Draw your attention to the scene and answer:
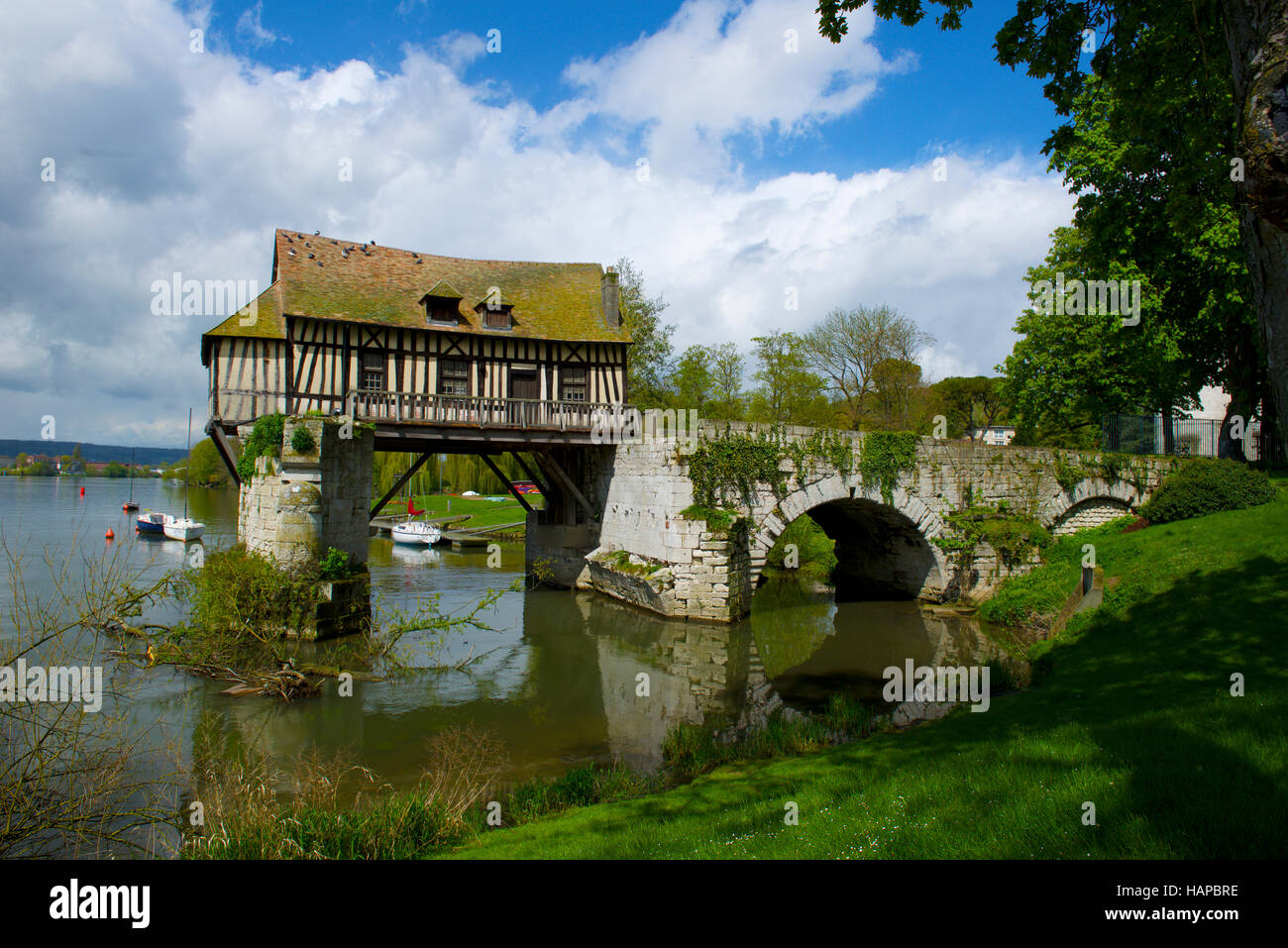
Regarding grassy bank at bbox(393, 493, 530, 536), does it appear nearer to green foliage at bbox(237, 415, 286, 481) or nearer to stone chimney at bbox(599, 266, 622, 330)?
stone chimney at bbox(599, 266, 622, 330)

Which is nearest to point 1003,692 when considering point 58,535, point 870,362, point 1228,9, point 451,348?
point 1228,9

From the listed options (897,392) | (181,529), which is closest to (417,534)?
(181,529)

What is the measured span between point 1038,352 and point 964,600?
9.34m

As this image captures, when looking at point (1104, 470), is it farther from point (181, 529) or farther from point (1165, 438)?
point (181, 529)

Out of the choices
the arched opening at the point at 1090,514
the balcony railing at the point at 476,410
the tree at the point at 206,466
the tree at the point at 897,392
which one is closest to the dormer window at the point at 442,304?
the balcony railing at the point at 476,410

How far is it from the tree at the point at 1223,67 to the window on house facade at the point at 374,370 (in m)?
12.8

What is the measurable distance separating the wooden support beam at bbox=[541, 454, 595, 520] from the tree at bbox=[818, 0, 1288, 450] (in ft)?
42.6

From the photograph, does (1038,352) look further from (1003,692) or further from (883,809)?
(883,809)

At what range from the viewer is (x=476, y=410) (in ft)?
54.0

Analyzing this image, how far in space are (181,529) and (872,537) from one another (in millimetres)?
31184

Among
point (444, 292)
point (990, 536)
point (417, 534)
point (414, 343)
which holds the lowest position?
point (417, 534)

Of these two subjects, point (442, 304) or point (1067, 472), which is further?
point (1067, 472)

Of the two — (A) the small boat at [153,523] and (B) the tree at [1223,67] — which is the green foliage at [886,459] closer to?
(B) the tree at [1223,67]

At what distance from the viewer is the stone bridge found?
14828 millimetres
